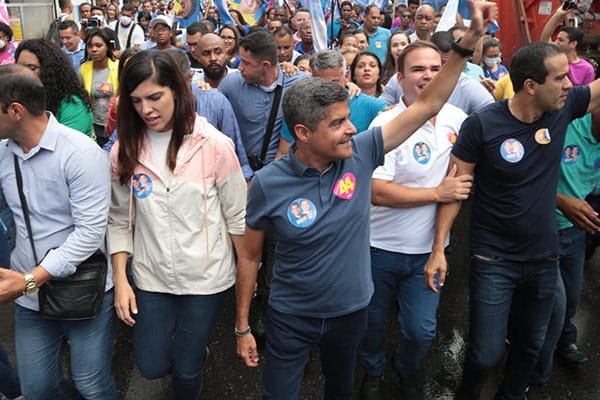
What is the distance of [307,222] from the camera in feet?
7.86

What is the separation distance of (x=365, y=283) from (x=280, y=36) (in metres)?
3.91

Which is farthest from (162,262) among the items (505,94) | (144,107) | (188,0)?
(188,0)

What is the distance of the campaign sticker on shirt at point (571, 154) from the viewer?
10.7 feet

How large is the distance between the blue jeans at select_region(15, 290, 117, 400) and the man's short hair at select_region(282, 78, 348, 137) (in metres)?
1.32

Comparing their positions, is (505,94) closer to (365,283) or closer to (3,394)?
(365,283)

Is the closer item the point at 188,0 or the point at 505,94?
the point at 505,94

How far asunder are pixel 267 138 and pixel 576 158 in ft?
6.95

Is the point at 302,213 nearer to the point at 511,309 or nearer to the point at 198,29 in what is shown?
the point at 511,309

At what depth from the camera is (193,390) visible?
3023 millimetres

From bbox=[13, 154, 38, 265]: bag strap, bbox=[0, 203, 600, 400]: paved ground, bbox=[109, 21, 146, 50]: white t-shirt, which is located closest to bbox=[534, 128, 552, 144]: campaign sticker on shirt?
bbox=[0, 203, 600, 400]: paved ground

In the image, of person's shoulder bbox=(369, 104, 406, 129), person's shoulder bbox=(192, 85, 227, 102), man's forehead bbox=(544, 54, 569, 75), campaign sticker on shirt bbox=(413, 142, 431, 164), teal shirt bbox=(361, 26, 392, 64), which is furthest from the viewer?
teal shirt bbox=(361, 26, 392, 64)

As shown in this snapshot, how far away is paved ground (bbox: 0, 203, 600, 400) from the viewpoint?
3549mm

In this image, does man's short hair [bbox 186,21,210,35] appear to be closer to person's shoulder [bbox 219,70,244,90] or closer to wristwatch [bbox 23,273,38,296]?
person's shoulder [bbox 219,70,244,90]

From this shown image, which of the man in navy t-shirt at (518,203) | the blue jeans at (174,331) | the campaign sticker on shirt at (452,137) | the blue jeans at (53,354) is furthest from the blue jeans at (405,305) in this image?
the blue jeans at (53,354)
